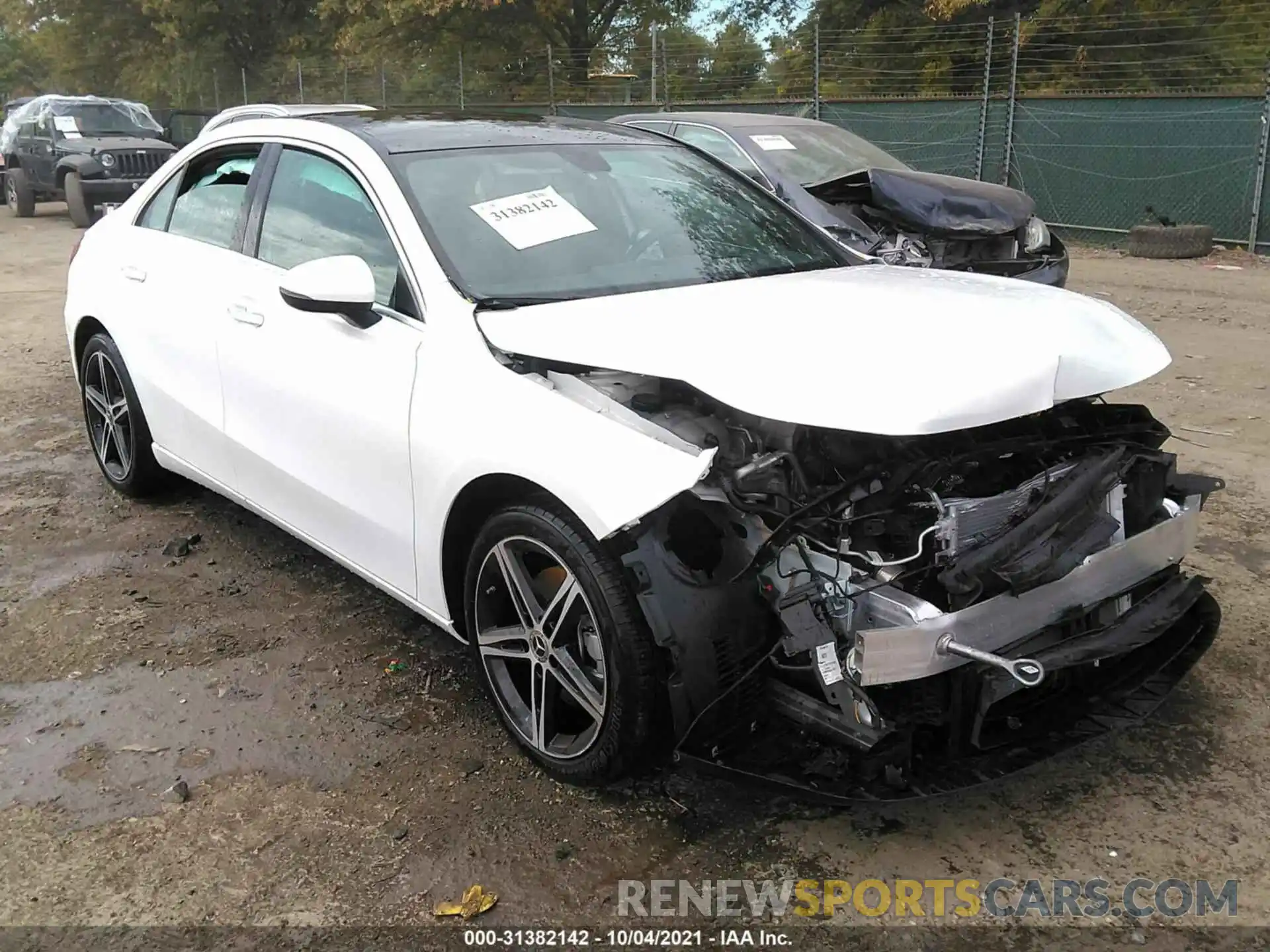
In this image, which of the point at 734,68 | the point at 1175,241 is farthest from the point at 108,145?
the point at 1175,241

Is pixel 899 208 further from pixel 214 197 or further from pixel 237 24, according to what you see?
pixel 237 24

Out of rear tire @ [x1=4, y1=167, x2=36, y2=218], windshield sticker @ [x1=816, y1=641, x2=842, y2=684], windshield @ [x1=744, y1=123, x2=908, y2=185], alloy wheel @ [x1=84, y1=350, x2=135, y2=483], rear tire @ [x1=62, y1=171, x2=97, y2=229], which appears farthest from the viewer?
rear tire @ [x1=4, y1=167, x2=36, y2=218]

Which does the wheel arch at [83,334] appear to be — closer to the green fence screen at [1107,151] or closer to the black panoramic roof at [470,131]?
the black panoramic roof at [470,131]

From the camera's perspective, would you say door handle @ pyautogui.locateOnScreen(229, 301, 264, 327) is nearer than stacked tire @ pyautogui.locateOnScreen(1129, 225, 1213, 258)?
Yes

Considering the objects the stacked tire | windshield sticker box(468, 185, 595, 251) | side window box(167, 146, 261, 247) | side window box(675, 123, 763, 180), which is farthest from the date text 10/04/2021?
the stacked tire

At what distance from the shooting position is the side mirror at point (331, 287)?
9.82 ft

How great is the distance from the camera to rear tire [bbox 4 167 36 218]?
17875 mm

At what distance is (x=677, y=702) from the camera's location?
2.50 metres

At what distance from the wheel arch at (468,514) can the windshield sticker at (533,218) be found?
82 centimetres

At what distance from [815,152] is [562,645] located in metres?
6.17

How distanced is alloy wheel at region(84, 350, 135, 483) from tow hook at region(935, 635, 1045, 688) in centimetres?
377

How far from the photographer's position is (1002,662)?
93.0 inches

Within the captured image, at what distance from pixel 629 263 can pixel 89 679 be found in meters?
2.26

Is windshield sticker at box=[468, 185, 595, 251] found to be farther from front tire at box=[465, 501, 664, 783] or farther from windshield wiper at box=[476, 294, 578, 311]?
front tire at box=[465, 501, 664, 783]
